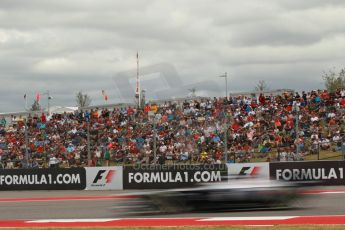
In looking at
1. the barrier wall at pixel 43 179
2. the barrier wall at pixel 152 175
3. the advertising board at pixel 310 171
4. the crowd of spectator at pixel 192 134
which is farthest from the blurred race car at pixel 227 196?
the barrier wall at pixel 43 179

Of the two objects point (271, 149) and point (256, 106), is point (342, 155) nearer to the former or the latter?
point (271, 149)

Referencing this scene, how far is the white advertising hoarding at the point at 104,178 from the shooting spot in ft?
83.5

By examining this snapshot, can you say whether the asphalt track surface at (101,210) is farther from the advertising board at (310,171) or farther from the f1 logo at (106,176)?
the advertising board at (310,171)

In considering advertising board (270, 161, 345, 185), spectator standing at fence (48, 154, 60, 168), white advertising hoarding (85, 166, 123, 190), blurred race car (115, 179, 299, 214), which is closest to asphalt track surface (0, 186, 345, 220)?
Answer: blurred race car (115, 179, 299, 214)

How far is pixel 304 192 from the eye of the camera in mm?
13430

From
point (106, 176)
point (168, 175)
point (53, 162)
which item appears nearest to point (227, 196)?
point (168, 175)

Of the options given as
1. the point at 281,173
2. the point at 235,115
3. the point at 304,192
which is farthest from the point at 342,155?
the point at 304,192

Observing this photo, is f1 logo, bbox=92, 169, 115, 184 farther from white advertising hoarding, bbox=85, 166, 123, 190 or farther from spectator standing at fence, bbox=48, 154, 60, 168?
spectator standing at fence, bbox=48, 154, 60, 168

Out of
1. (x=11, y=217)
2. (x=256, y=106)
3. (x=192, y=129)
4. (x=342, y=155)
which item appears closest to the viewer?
(x=11, y=217)

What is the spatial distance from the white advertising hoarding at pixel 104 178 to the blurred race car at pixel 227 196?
11.6m

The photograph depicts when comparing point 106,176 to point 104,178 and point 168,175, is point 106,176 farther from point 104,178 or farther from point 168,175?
point 168,175

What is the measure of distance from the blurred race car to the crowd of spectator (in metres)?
9.02

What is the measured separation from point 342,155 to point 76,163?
11286 mm

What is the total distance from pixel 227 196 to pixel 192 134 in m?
12.5
